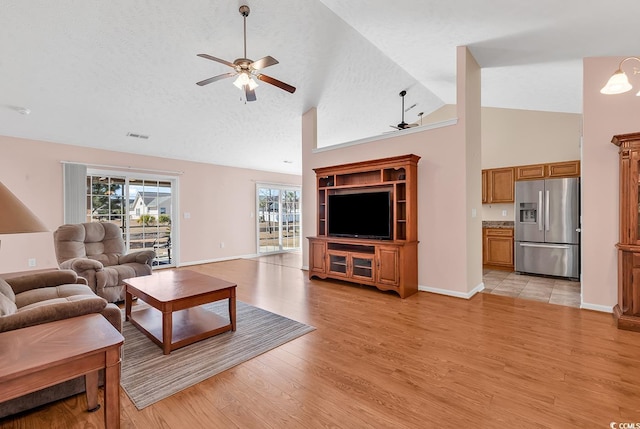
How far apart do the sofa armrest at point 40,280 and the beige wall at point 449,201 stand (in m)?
4.21

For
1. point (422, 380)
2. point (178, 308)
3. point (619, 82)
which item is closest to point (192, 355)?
point (178, 308)

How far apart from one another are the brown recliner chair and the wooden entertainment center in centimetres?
272

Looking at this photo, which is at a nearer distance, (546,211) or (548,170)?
(546,211)

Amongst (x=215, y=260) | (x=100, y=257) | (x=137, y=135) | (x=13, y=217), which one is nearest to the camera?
(x=13, y=217)

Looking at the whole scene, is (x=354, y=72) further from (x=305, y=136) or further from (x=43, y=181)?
(x=43, y=181)

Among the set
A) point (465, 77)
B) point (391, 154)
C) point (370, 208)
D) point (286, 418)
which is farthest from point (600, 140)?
point (286, 418)

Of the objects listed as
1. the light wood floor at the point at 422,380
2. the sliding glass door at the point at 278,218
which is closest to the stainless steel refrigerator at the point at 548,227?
the light wood floor at the point at 422,380

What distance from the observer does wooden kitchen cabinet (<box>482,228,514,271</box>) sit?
5617 mm

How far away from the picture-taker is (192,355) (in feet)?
7.82

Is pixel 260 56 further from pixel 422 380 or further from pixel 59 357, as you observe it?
pixel 422 380

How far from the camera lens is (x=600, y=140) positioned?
3.25 meters

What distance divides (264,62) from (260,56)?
4.46 feet

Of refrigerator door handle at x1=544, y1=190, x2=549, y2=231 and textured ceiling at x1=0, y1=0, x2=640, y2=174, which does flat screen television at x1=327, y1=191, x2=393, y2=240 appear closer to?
textured ceiling at x1=0, y1=0, x2=640, y2=174

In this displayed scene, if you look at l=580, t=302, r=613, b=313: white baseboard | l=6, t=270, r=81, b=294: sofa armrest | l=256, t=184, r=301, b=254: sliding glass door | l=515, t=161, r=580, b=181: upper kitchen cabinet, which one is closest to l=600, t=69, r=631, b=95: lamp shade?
l=580, t=302, r=613, b=313: white baseboard
